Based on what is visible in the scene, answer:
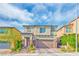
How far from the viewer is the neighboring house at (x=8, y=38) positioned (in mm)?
4609

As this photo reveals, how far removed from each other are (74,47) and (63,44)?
210mm

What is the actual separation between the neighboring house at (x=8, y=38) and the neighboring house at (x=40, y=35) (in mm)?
160

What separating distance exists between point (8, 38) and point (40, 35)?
0.59m

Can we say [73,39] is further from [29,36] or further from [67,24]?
[29,36]

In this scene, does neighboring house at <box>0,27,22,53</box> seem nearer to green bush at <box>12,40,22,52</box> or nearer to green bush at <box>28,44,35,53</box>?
green bush at <box>12,40,22,52</box>

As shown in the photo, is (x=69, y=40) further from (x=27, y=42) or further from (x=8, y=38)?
(x=8, y=38)

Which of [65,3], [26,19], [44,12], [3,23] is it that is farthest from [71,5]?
[3,23]

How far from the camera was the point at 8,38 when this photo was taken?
4.65 metres

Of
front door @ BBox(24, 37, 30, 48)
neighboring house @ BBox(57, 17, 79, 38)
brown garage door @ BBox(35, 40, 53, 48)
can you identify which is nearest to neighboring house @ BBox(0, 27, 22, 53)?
front door @ BBox(24, 37, 30, 48)

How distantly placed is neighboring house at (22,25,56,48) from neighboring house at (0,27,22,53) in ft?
0.53

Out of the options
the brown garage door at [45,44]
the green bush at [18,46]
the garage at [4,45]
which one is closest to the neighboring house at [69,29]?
the brown garage door at [45,44]

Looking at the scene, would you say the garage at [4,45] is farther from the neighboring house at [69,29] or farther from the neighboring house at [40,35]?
the neighboring house at [69,29]

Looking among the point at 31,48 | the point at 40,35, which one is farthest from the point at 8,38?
the point at 40,35

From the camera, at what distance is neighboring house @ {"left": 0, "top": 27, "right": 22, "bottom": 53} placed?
4609 mm
